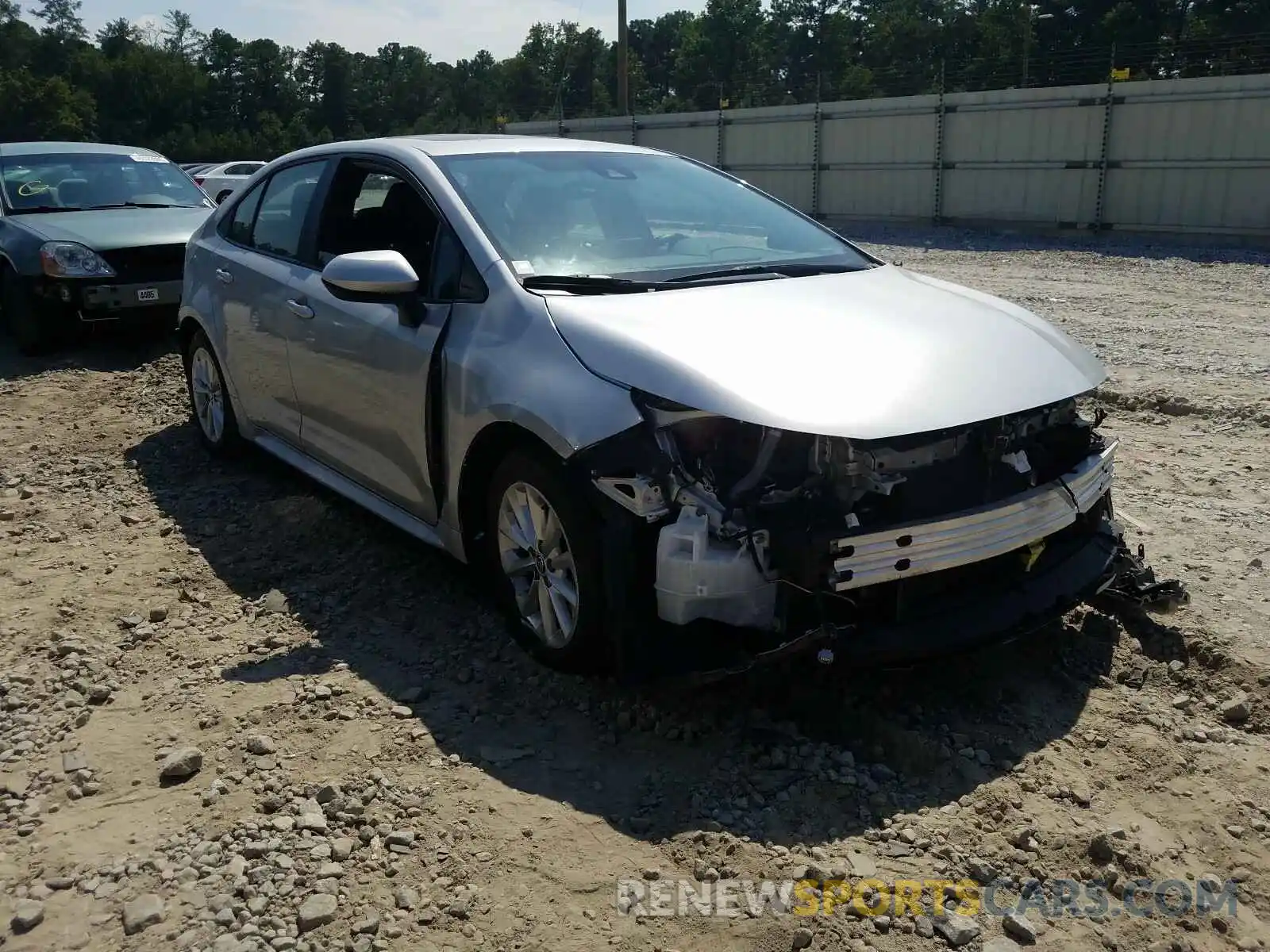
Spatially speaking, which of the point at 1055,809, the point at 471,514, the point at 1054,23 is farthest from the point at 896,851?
the point at 1054,23

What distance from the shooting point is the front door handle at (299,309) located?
15.7 feet

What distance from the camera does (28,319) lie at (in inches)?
347

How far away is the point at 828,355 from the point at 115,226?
7623mm

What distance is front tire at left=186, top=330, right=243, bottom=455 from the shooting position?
604cm

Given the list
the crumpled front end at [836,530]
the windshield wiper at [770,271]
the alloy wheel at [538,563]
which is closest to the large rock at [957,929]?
the crumpled front end at [836,530]

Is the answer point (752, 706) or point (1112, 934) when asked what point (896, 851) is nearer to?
point (1112, 934)

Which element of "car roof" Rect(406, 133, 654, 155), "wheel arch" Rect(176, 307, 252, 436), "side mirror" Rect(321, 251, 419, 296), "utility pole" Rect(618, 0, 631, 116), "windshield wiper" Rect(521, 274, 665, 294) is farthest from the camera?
"utility pole" Rect(618, 0, 631, 116)

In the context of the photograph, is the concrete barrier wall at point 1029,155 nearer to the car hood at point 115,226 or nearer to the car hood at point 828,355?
the car hood at point 115,226

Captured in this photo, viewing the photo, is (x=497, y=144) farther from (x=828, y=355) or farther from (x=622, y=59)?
(x=622, y=59)

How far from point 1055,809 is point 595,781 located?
1.25 meters

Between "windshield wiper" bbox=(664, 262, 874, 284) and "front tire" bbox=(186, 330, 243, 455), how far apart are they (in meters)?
3.03

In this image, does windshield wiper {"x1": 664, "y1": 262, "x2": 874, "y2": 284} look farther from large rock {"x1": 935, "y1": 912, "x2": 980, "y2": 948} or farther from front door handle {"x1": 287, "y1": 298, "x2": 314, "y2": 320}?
large rock {"x1": 935, "y1": 912, "x2": 980, "y2": 948}

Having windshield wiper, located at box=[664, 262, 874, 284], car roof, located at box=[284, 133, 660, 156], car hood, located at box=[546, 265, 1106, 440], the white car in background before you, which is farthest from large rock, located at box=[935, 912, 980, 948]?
the white car in background

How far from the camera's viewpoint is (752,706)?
355 centimetres
